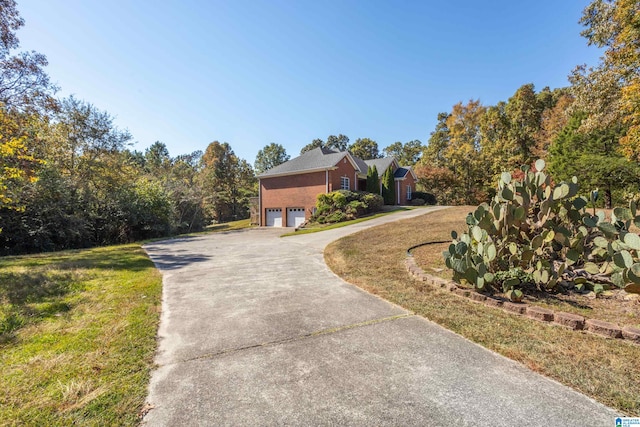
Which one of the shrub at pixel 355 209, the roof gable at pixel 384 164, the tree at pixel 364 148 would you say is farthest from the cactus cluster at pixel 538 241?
the tree at pixel 364 148

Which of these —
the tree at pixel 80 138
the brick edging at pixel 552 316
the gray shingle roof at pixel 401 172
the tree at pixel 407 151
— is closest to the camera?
the brick edging at pixel 552 316

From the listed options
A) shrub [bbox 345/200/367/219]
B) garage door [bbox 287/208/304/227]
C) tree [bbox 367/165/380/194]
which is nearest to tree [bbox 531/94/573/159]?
tree [bbox 367/165/380/194]

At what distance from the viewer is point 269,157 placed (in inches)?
2181

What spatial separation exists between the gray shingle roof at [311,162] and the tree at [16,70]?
15284mm

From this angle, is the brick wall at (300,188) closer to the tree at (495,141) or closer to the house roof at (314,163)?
the house roof at (314,163)

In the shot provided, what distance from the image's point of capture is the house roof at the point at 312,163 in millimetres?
23188

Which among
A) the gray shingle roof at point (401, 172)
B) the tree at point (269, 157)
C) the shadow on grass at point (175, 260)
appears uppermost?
the tree at point (269, 157)

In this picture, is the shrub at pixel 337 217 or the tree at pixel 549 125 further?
the tree at pixel 549 125

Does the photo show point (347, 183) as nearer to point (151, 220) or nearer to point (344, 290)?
point (151, 220)

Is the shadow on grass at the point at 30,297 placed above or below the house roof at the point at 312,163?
below

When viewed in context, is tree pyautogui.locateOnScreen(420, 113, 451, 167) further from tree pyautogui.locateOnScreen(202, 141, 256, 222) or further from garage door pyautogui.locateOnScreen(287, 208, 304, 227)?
tree pyautogui.locateOnScreen(202, 141, 256, 222)

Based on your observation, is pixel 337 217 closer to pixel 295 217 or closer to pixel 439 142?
pixel 295 217

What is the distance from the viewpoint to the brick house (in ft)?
75.8

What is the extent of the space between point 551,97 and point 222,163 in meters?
40.8
